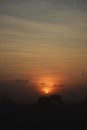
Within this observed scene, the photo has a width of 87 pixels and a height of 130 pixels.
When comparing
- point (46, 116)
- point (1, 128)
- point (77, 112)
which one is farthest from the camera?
point (77, 112)

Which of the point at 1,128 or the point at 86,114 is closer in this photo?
the point at 1,128

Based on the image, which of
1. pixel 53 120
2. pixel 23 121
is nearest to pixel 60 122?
pixel 53 120

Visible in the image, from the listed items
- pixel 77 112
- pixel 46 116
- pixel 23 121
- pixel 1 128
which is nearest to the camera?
pixel 1 128

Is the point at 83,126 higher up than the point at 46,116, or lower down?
lower down

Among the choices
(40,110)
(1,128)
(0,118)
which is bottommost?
(1,128)

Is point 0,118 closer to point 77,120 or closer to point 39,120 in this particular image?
point 39,120

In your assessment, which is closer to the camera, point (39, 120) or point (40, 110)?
point (39, 120)

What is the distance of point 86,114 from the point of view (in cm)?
2294

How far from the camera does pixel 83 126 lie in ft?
67.1

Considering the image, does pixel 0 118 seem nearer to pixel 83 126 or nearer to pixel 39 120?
pixel 39 120

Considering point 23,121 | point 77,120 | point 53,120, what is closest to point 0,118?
point 23,121

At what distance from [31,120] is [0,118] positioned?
178 centimetres

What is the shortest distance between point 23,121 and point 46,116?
2067mm

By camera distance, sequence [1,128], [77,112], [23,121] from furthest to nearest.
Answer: [77,112] → [23,121] → [1,128]
